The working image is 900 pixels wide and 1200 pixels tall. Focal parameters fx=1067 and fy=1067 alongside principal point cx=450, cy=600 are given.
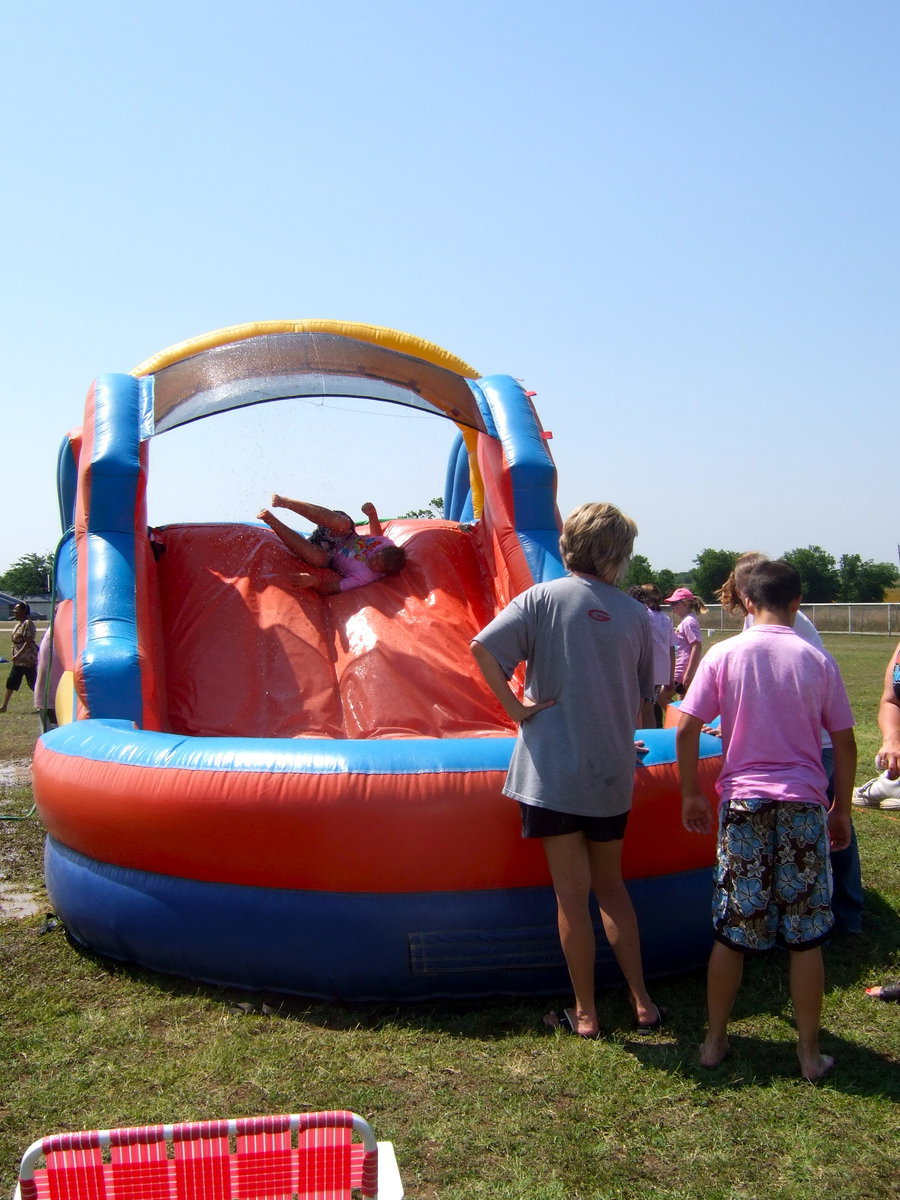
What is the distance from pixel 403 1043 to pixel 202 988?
0.80m

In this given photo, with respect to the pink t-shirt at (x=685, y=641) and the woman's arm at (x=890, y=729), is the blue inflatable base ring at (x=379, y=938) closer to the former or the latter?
the woman's arm at (x=890, y=729)

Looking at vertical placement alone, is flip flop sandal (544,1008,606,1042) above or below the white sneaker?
below

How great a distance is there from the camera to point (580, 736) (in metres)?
3.07

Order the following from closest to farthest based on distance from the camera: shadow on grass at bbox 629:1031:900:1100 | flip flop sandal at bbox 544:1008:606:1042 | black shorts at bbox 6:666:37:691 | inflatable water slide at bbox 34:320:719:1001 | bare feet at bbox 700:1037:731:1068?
shadow on grass at bbox 629:1031:900:1100 → bare feet at bbox 700:1037:731:1068 → flip flop sandal at bbox 544:1008:606:1042 → inflatable water slide at bbox 34:320:719:1001 → black shorts at bbox 6:666:37:691

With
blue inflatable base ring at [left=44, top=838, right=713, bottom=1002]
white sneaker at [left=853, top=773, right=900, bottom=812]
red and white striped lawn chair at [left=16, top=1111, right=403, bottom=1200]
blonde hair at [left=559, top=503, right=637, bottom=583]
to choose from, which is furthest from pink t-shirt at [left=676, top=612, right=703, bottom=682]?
red and white striped lawn chair at [left=16, top=1111, right=403, bottom=1200]

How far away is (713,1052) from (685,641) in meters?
4.83

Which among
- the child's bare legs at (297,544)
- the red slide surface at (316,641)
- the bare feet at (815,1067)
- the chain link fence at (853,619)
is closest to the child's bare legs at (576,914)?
the bare feet at (815,1067)

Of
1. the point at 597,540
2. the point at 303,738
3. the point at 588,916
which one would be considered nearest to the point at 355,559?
the point at 303,738

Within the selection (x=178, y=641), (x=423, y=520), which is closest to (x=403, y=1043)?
(x=178, y=641)

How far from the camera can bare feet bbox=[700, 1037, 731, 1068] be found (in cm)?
285

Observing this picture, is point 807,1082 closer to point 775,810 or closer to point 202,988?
point 775,810

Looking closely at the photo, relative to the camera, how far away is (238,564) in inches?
238

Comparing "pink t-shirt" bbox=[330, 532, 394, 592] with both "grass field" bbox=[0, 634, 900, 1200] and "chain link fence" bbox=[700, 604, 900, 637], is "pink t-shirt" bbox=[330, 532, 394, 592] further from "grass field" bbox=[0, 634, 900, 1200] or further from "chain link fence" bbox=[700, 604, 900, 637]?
"chain link fence" bbox=[700, 604, 900, 637]

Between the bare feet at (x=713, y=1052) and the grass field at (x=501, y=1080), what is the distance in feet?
0.08
